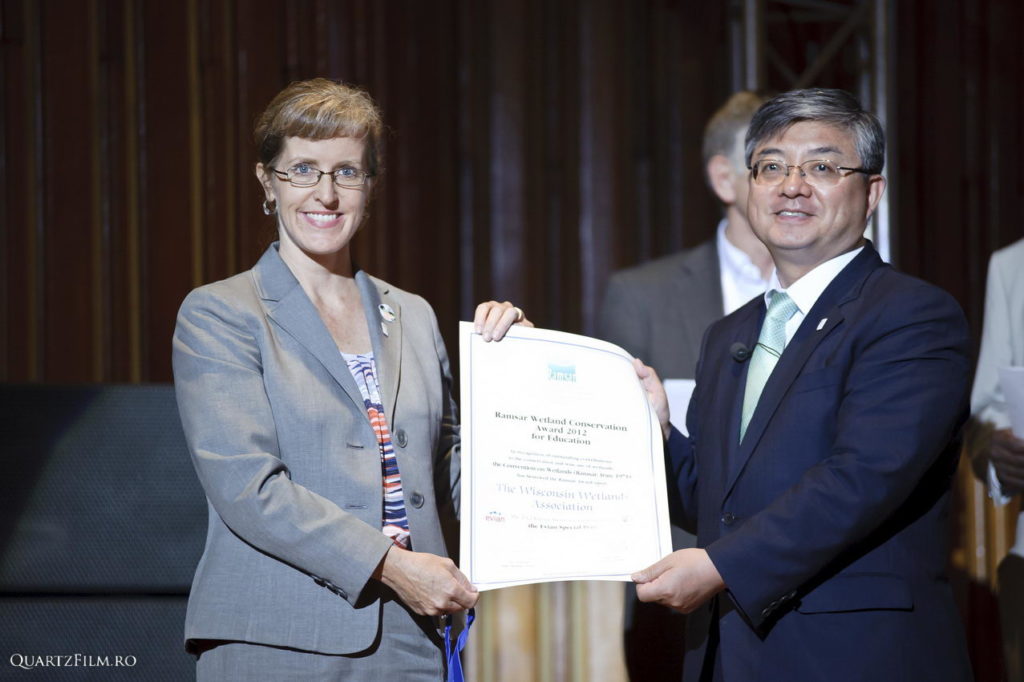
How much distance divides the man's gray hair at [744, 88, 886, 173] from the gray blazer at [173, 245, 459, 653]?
2.88 feet

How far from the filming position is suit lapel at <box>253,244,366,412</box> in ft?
6.54

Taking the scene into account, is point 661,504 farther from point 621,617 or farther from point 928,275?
point 928,275

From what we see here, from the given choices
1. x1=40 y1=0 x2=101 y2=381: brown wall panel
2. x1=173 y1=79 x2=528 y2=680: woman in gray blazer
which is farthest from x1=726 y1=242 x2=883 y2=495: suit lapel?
x1=40 y1=0 x2=101 y2=381: brown wall panel

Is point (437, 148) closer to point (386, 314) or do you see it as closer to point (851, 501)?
point (386, 314)

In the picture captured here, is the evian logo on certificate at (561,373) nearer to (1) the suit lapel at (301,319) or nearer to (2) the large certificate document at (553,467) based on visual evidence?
(2) the large certificate document at (553,467)

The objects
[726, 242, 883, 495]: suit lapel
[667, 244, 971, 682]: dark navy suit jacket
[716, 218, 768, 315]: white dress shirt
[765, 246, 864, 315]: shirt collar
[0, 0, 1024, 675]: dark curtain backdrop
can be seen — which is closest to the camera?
[667, 244, 971, 682]: dark navy suit jacket

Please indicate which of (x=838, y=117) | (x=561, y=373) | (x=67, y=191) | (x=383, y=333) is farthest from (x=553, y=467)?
(x=67, y=191)

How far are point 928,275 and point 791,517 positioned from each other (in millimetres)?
4029

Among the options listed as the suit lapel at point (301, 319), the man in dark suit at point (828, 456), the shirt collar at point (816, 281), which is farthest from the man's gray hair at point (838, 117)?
the suit lapel at point (301, 319)

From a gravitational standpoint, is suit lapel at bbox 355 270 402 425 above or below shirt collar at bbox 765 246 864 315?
below

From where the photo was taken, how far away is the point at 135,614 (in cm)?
212

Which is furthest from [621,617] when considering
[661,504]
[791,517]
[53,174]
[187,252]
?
[53,174]

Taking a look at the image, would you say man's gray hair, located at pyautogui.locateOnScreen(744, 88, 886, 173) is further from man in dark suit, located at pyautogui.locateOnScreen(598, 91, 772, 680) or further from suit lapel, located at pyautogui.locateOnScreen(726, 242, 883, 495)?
man in dark suit, located at pyautogui.locateOnScreen(598, 91, 772, 680)

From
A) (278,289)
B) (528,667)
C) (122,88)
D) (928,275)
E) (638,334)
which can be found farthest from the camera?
(928,275)
